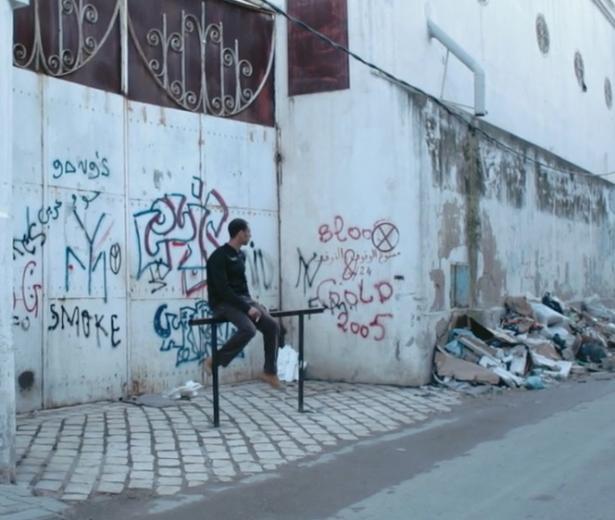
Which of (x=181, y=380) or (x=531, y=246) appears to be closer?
(x=181, y=380)

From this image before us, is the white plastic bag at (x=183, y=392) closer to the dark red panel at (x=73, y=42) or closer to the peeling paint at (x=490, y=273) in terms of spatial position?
the dark red panel at (x=73, y=42)

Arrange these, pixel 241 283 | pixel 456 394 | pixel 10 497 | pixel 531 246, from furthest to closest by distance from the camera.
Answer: pixel 531 246 < pixel 456 394 < pixel 241 283 < pixel 10 497

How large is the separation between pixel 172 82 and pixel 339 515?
6.49 m

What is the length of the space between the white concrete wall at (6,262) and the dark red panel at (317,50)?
20.2ft

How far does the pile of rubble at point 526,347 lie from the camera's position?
38.3ft

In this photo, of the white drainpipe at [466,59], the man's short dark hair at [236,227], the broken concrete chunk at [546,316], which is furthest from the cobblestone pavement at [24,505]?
the broken concrete chunk at [546,316]

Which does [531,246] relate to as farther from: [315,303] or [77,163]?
[77,163]

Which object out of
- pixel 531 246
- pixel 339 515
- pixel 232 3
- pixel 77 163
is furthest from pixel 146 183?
pixel 531 246

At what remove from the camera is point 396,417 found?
31.1 ft

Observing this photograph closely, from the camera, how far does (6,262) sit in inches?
242

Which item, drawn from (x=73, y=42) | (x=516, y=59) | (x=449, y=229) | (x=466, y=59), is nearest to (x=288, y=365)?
(x=449, y=229)

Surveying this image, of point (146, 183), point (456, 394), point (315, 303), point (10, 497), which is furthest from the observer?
point (315, 303)

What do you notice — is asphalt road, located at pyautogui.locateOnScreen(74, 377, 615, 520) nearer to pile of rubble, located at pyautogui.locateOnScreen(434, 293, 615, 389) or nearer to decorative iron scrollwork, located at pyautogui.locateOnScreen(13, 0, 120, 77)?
pile of rubble, located at pyautogui.locateOnScreen(434, 293, 615, 389)

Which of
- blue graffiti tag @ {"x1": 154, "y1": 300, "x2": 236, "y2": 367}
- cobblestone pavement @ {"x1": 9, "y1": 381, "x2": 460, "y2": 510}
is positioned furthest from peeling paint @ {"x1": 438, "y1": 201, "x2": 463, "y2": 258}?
blue graffiti tag @ {"x1": 154, "y1": 300, "x2": 236, "y2": 367}
